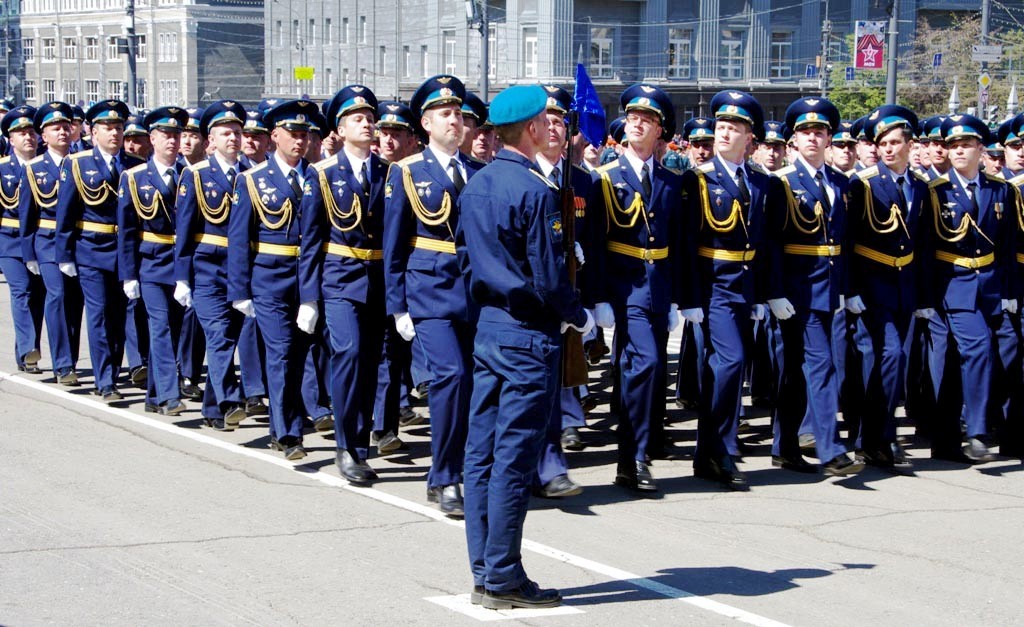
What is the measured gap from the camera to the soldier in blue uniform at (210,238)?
1066 centimetres

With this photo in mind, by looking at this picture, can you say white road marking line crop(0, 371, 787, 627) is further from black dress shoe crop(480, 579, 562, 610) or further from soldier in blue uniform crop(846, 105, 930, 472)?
soldier in blue uniform crop(846, 105, 930, 472)

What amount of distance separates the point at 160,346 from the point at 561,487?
3.87 m

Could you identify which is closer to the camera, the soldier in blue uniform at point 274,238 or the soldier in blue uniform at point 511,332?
the soldier in blue uniform at point 511,332

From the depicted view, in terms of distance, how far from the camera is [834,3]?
191 feet

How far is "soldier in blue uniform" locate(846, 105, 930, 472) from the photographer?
9.30 m

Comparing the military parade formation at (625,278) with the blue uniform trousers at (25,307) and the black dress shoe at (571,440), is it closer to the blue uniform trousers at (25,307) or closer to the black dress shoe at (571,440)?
the black dress shoe at (571,440)

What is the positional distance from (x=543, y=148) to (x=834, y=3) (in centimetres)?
5450

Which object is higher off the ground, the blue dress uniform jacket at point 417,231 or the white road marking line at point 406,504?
the blue dress uniform jacket at point 417,231

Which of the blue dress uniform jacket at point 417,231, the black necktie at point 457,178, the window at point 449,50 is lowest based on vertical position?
the blue dress uniform jacket at point 417,231

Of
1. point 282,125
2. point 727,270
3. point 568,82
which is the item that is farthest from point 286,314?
point 568,82

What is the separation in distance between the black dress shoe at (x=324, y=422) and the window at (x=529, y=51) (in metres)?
45.3

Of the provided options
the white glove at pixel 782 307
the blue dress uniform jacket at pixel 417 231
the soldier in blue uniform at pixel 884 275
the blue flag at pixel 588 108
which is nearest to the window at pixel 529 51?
the blue flag at pixel 588 108

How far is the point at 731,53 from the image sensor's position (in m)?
57.7

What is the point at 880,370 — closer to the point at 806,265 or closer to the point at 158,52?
the point at 806,265
